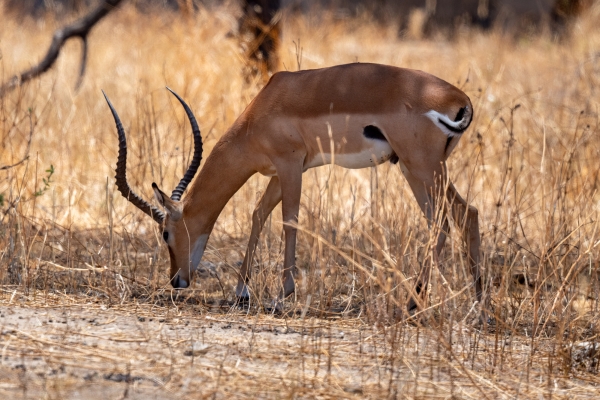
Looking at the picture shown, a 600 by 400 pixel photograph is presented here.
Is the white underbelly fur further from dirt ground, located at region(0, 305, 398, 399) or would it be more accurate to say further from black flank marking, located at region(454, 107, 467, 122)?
dirt ground, located at region(0, 305, 398, 399)

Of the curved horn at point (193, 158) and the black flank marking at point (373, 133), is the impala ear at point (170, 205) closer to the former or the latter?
the curved horn at point (193, 158)

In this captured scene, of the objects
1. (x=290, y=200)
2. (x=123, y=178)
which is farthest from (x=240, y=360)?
(x=123, y=178)

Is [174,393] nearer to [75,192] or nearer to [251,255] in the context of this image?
[251,255]

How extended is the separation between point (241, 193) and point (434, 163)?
2847 millimetres

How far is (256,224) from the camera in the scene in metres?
5.36

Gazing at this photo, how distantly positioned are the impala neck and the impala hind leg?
0.27 metres

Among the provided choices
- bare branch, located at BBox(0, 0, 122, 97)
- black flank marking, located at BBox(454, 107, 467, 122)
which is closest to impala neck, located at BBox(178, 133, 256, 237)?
black flank marking, located at BBox(454, 107, 467, 122)

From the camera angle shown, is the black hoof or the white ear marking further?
the black hoof

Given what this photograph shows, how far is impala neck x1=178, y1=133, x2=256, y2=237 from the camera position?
5.18 m

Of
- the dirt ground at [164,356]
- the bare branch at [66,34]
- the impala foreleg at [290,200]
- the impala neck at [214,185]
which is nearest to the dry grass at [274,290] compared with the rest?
the dirt ground at [164,356]

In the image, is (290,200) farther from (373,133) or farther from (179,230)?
(179,230)

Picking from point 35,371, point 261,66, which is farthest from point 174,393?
point 261,66

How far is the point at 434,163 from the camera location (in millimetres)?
4676

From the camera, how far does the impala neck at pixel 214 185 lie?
5.18 metres
